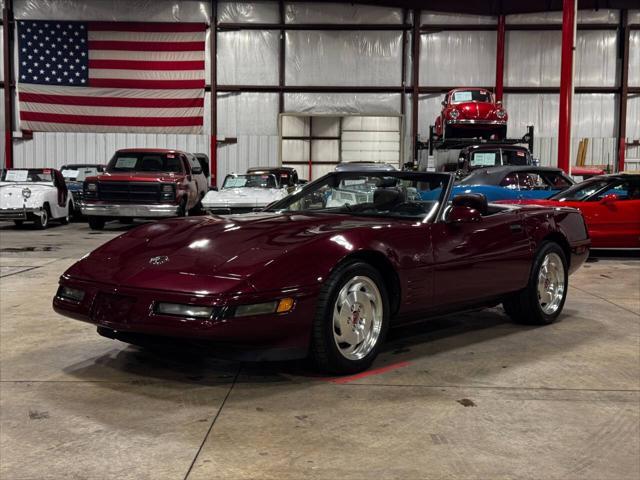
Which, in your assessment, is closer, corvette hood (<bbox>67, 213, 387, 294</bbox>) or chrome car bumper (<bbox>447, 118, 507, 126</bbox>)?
corvette hood (<bbox>67, 213, 387, 294</bbox>)

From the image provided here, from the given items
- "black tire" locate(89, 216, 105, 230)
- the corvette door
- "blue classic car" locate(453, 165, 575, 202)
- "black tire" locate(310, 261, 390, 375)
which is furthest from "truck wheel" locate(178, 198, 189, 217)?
"black tire" locate(310, 261, 390, 375)

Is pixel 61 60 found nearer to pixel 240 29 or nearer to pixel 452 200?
pixel 240 29

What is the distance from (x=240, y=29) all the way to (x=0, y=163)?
893cm

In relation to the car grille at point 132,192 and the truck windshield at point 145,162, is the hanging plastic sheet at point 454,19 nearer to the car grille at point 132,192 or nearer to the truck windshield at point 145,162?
the truck windshield at point 145,162

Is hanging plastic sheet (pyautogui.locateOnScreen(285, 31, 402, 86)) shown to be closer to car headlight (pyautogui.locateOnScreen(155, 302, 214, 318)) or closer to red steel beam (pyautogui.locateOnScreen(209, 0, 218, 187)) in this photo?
red steel beam (pyautogui.locateOnScreen(209, 0, 218, 187))

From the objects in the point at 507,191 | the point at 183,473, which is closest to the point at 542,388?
the point at 183,473

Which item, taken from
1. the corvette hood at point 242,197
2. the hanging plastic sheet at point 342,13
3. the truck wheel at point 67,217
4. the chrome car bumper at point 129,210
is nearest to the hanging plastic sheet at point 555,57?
the hanging plastic sheet at point 342,13

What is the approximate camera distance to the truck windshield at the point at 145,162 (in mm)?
14562

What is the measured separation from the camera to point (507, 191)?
10695 millimetres

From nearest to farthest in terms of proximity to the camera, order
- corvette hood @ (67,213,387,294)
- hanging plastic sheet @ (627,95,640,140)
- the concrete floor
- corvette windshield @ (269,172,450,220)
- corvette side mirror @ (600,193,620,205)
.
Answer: the concrete floor, corvette hood @ (67,213,387,294), corvette windshield @ (269,172,450,220), corvette side mirror @ (600,193,620,205), hanging plastic sheet @ (627,95,640,140)

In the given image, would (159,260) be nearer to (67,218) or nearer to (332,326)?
(332,326)

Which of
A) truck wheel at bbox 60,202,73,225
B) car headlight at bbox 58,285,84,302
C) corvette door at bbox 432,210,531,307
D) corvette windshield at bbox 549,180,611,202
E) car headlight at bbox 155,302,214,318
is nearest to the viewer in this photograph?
car headlight at bbox 155,302,214,318

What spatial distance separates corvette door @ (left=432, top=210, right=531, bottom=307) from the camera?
4211 mm

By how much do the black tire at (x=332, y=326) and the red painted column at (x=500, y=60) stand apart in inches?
770
